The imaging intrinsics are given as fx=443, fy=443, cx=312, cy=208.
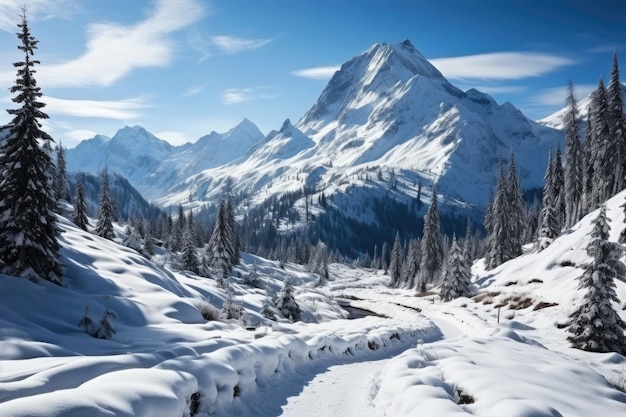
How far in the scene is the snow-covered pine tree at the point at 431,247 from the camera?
76.3 meters

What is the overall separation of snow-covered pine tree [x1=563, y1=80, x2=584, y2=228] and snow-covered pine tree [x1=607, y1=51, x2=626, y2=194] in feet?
19.7

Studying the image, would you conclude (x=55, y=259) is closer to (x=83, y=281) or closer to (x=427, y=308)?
(x=83, y=281)

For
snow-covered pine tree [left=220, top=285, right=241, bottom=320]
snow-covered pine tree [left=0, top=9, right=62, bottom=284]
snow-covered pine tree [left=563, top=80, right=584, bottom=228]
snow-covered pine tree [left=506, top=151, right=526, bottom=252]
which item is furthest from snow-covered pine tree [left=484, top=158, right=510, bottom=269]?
snow-covered pine tree [left=0, top=9, right=62, bottom=284]

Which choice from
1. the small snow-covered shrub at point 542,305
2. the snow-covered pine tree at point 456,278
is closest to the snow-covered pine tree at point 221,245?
the snow-covered pine tree at point 456,278

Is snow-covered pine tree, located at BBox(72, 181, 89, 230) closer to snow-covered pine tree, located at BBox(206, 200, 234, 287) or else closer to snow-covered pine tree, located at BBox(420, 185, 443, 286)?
snow-covered pine tree, located at BBox(206, 200, 234, 287)

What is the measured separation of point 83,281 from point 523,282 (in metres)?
42.6

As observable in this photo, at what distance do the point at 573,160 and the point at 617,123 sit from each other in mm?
9822

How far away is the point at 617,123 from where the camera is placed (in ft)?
168

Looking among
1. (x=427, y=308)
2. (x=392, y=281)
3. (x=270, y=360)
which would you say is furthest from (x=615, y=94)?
(x=392, y=281)

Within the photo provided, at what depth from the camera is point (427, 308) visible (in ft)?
198

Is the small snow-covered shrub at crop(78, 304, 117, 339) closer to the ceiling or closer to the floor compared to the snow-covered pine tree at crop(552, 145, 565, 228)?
closer to the floor

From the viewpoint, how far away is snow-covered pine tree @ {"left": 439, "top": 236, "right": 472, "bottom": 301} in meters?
59.2

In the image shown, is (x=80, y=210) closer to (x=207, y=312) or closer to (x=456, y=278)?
(x=207, y=312)

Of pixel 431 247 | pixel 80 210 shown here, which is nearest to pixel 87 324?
pixel 80 210
